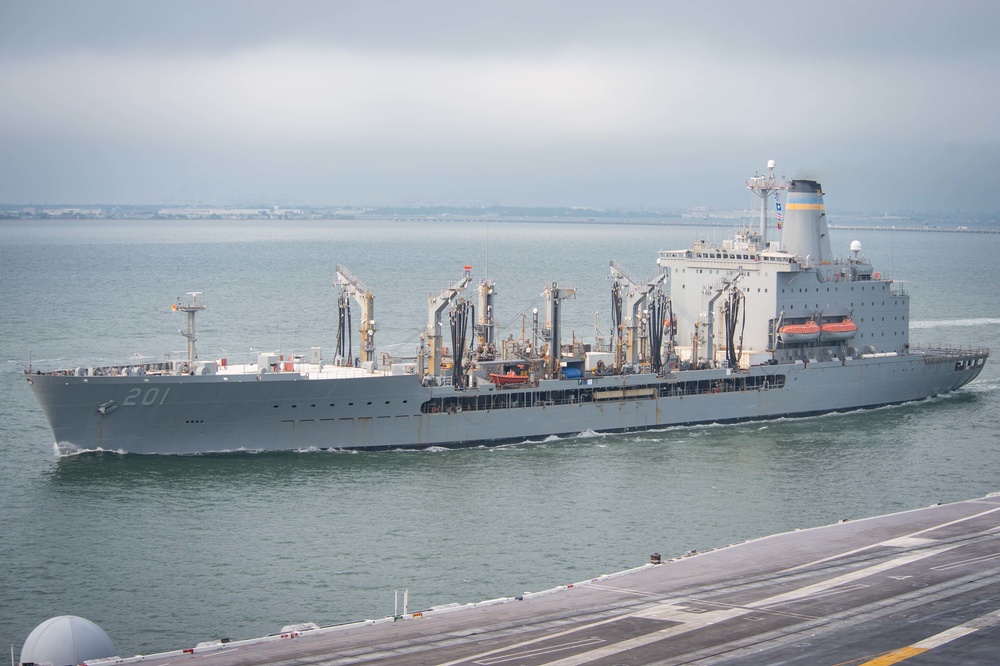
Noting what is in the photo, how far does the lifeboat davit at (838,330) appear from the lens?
48300 mm

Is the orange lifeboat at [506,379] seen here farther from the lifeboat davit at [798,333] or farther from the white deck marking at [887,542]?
the white deck marking at [887,542]

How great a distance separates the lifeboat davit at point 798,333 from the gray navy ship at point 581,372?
0.29ft

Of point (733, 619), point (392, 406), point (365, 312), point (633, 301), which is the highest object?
point (633, 301)

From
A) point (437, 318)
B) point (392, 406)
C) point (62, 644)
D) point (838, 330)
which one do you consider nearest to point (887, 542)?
point (392, 406)

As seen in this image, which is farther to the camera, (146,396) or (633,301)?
(633,301)

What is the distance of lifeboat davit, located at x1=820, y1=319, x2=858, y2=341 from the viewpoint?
158 ft

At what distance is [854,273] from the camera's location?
50.4 metres

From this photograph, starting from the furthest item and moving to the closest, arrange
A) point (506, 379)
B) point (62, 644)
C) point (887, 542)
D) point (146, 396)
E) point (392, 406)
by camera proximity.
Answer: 1. point (506, 379)
2. point (392, 406)
3. point (146, 396)
4. point (887, 542)
5. point (62, 644)

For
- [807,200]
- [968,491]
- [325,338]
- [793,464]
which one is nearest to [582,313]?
[325,338]

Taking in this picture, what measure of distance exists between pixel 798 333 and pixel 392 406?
57.7 ft

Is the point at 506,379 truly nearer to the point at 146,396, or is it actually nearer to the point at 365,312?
the point at 365,312

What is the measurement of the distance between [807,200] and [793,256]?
3.79 m

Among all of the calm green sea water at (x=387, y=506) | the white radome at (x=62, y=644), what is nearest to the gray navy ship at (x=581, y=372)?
the calm green sea water at (x=387, y=506)

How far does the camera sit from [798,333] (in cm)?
4725
